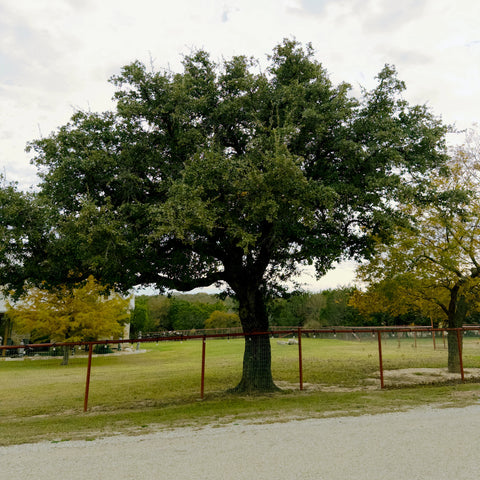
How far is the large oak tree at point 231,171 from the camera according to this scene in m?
10.5

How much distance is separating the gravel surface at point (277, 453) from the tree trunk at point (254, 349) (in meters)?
5.66

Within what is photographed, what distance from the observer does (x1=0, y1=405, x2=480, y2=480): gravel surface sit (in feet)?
17.1

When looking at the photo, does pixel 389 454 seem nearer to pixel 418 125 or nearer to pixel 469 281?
pixel 418 125

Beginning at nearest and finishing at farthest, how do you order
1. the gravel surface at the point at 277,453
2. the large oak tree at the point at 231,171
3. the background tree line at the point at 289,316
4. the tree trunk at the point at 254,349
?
1. the gravel surface at the point at 277,453
2. the large oak tree at the point at 231,171
3. the tree trunk at the point at 254,349
4. the background tree line at the point at 289,316

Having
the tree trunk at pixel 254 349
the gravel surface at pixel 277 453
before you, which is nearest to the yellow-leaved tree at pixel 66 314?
the tree trunk at pixel 254 349

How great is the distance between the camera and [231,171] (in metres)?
10.8

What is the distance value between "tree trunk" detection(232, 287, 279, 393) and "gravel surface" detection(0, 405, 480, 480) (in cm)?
566

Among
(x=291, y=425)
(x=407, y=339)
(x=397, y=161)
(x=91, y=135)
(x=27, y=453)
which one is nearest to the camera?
(x=27, y=453)

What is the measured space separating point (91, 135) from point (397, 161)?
883cm

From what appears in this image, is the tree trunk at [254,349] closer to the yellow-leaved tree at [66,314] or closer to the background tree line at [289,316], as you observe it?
the yellow-leaved tree at [66,314]

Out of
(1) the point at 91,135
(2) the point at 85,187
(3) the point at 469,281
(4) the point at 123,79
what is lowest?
(3) the point at 469,281

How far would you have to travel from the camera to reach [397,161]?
11.4 metres

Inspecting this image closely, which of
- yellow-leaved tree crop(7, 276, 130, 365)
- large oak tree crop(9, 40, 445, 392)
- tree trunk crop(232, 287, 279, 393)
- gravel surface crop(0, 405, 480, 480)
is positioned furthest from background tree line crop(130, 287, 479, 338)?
gravel surface crop(0, 405, 480, 480)

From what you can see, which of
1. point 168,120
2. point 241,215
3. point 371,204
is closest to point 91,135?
point 168,120
